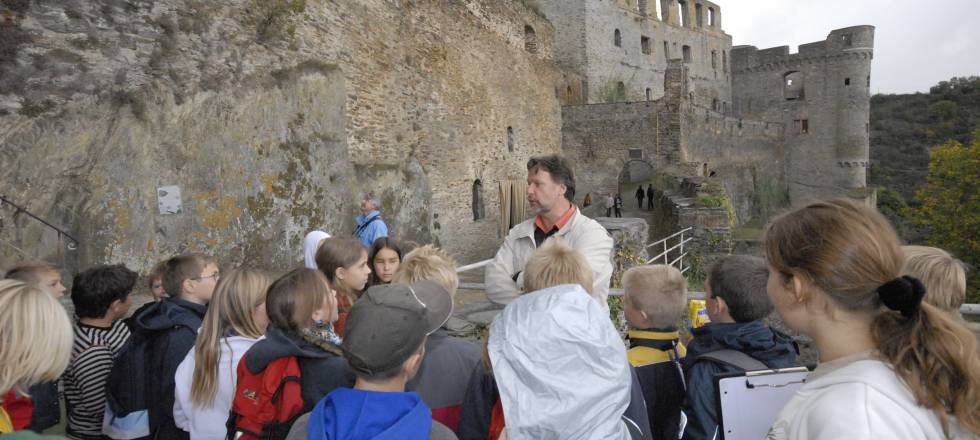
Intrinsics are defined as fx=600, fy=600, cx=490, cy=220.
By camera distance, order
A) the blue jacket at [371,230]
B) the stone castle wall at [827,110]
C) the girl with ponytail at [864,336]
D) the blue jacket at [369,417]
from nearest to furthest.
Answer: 1. the girl with ponytail at [864,336]
2. the blue jacket at [369,417]
3. the blue jacket at [371,230]
4. the stone castle wall at [827,110]

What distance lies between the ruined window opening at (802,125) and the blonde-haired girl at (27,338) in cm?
4115

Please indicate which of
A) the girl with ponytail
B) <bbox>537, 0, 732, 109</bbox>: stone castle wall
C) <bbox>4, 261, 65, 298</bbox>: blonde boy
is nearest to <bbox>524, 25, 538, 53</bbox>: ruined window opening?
<bbox>537, 0, 732, 109</bbox>: stone castle wall

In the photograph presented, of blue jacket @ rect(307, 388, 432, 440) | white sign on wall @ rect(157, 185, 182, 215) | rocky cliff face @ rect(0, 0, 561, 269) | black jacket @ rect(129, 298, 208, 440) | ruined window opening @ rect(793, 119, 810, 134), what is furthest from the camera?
ruined window opening @ rect(793, 119, 810, 134)

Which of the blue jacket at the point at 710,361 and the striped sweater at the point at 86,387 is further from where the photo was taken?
the striped sweater at the point at 86,387

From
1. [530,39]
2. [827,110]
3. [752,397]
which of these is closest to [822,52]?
[827,110]

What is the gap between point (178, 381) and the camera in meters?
2.82

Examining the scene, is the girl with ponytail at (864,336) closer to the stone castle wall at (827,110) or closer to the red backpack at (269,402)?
the red backpack at (269,402)

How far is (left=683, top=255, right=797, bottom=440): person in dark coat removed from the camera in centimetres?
246

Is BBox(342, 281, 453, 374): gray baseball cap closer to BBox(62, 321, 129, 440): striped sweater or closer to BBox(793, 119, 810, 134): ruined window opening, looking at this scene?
BBox(62, 321, 129, 440): striped sweater

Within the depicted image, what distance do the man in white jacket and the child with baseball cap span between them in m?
1.53

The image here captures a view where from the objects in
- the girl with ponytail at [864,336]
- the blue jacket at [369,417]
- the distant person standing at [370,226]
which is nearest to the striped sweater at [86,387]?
the blue jacket at [369,417]

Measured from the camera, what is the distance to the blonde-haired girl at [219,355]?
108 inches

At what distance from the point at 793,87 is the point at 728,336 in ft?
149

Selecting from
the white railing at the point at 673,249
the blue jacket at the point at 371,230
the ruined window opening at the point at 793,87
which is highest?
the ruined window opening at the point at 793,87
